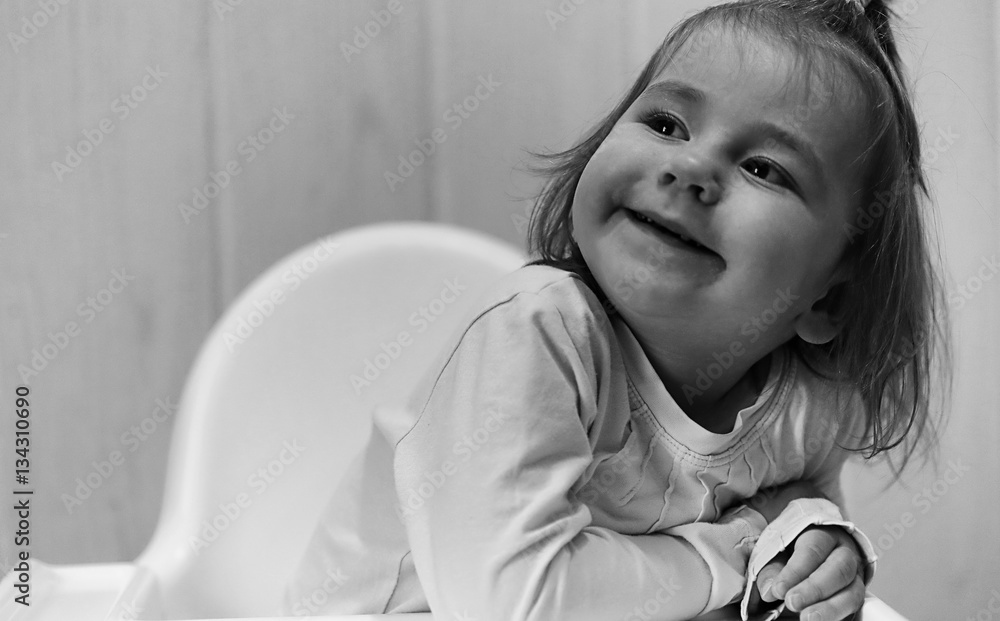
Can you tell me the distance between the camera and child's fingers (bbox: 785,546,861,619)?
0.50 m

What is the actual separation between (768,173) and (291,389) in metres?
0.49

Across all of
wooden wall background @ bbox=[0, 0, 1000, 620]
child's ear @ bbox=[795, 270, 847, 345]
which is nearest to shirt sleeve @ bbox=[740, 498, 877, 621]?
child's ear @ bbox=[795, 270, 847, 345]

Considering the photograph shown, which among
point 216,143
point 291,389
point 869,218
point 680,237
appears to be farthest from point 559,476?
point 216,143

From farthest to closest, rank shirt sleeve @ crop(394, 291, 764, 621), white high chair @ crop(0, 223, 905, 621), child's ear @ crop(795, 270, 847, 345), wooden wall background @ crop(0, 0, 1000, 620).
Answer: wooden wall background @ crop(0, 0, 1000, 620) → white high chair @ crop(0, 223, 905, 621) → child's ear @ crop(795, 270, 847, 345) → shirt sleeve @ crop(394, 291, 764, 621)

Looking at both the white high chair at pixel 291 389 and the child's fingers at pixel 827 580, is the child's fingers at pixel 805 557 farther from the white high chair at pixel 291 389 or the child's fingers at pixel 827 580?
the white high chair at pixel 291 389

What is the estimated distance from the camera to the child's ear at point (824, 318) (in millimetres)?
582

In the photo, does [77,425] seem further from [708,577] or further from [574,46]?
[708,577]

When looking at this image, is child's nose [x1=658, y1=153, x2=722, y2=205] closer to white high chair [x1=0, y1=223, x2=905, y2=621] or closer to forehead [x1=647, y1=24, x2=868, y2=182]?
forehead [x1=647, y1=24, x2=868, y2=182]

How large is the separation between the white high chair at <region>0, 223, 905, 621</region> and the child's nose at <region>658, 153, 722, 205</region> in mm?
313

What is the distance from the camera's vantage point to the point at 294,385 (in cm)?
83

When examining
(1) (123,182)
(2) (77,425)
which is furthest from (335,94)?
(2) (77,425)

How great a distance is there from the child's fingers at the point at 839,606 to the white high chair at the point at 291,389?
353mm

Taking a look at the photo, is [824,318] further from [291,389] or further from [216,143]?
[216,143]

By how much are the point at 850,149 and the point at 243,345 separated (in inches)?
→ 20.8
